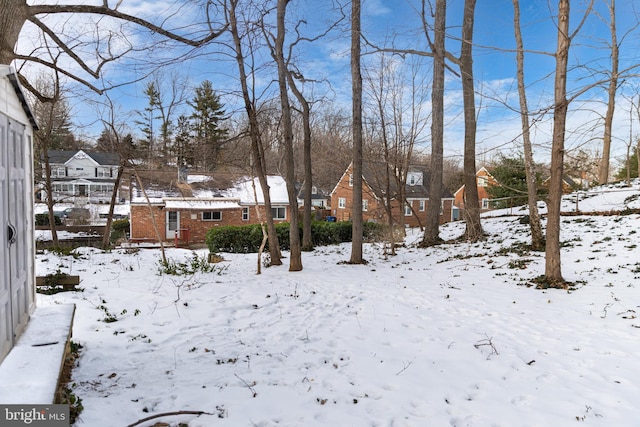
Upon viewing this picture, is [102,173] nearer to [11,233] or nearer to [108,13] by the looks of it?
[108,13]

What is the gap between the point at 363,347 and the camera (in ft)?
13.6

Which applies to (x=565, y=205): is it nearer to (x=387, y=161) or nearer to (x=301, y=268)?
(x=387, y=161)

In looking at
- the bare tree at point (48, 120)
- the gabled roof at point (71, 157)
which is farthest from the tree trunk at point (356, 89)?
the gabled roof at point (71, 157)

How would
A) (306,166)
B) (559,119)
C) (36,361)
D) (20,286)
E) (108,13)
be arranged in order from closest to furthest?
(36,361)
(20,286)
(108,13)
(559,119)
(306,166)

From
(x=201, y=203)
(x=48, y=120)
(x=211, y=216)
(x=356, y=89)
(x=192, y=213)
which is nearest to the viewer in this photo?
(x=356, y=89)

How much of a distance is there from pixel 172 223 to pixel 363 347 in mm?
18850

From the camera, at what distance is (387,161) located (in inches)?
436

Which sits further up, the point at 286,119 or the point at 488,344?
the point at 286,119

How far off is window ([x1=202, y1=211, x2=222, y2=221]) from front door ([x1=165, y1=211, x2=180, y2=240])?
1.41 metres

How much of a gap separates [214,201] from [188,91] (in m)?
12.2

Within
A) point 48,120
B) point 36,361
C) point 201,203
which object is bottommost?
point 36,361

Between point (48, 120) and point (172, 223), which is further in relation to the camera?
point (172, 223)

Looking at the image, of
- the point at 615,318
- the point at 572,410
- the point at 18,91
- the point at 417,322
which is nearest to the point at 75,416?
the point at 18,91

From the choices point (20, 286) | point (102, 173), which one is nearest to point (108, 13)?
point (20, 286)
